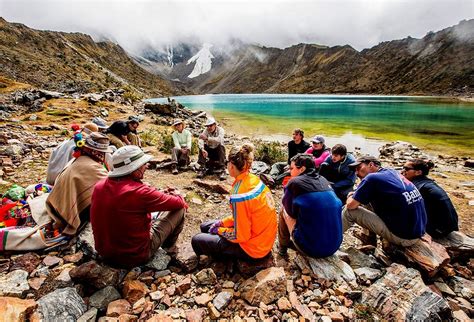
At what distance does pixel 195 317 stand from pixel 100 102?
24243 millimetres

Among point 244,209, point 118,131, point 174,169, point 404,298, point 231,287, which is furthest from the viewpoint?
point 174,169

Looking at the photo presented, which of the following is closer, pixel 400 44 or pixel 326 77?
pixel 400 44

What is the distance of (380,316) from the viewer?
296 centimetres

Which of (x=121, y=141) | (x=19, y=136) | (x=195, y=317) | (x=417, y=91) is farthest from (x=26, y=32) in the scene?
(x=417, y=91)

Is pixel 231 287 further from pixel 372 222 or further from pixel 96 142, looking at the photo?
pixel 96 142

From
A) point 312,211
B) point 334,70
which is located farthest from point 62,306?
point 334,70

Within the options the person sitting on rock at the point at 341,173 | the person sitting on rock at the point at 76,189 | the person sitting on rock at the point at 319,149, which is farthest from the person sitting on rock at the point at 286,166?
the person sitting on rock at the point at 76,189

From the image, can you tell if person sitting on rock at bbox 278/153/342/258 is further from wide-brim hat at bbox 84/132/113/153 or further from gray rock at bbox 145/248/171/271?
wide-brim hat at bbox 84/132/113/153

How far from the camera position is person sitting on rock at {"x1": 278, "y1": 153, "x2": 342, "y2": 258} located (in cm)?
350

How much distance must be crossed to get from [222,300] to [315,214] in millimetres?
1714

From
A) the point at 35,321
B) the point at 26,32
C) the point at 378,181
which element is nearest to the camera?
the point at 35,321

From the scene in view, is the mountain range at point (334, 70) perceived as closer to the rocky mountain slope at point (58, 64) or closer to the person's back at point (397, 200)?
the rocky mountain slope at point (58, 64)

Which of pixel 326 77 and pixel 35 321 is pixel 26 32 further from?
pixel 326 77

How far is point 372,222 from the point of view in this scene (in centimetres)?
438
